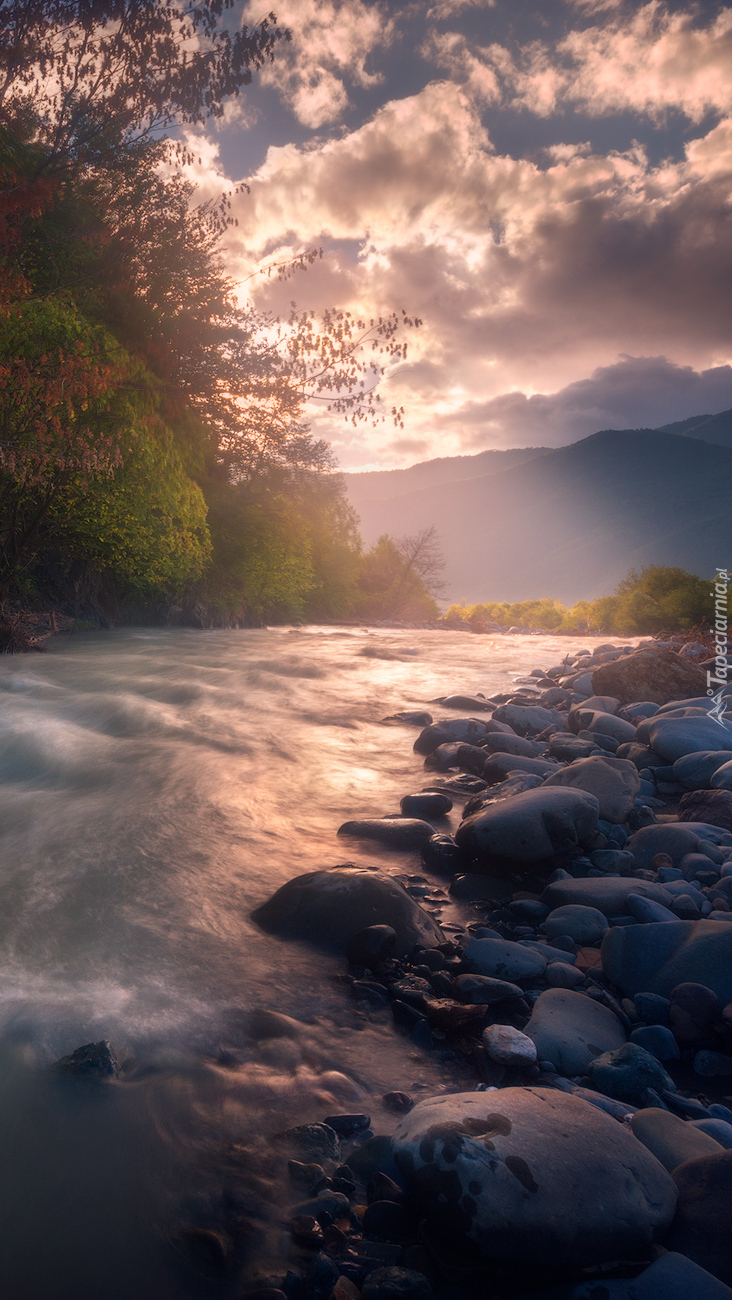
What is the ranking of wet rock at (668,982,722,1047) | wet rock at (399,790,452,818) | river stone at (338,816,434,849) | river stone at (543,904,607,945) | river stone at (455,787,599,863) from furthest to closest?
1. wet rock at (399,790,452,818)
2. river stone at (338,816,434,849)
3. river stone at (455,787,599,863)
4. river stone at (543,904,607,945)
5. wet rock at (668,982,722,1047)

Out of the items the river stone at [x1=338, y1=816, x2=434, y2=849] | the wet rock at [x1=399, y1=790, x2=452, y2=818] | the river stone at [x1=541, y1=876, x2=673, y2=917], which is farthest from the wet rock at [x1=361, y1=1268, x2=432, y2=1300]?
the wet rock at [x1=399, y1=790, x2=452, y2=818]

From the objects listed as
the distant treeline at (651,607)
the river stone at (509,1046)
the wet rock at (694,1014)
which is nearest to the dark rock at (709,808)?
the wet rock at (694,1014)

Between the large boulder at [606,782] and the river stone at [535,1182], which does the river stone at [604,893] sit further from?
the river stone at [535,1182]

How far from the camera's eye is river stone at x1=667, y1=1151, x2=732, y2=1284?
1.89 metres

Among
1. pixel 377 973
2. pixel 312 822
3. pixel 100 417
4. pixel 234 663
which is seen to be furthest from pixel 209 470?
pixel 377 973

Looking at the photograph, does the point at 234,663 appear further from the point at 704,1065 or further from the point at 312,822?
the point at 704,1065

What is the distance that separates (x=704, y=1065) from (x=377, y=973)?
173 cm

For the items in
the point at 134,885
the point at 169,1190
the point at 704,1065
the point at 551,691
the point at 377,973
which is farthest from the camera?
the point at 551,691

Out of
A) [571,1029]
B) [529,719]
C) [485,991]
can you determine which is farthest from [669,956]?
[529,719]

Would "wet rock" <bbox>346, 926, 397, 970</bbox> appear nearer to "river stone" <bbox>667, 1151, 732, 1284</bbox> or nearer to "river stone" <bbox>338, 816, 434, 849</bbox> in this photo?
"river stone" <bbox>338, 816, 434, 849</bbox>

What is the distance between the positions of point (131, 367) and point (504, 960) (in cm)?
1751

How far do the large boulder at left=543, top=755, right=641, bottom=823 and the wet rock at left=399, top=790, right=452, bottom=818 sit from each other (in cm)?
107

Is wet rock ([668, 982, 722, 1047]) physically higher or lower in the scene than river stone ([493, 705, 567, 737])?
lower

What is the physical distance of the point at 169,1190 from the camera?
7.23 feet
